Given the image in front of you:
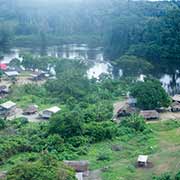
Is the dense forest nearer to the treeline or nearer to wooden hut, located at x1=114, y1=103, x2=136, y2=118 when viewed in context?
wooden hut, located at x1=114, y1=103, x2=136, y2=118

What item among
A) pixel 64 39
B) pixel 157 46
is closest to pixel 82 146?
pixel 157 46

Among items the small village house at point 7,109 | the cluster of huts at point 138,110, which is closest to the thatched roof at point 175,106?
the cluster of huts at point 138,110

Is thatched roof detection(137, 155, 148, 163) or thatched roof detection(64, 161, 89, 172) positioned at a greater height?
thatched roof detection(137, 155, 148, 163)

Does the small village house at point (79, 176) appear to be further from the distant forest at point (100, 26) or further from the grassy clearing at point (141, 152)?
the distant forest at point (100, 26)

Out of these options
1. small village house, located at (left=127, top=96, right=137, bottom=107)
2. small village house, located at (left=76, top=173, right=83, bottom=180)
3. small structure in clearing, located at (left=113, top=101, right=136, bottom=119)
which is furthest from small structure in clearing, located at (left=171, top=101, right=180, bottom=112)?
small village house, located at (left=76, top=173, right=83, bottom=180)

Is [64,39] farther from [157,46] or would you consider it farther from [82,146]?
[82,146]
